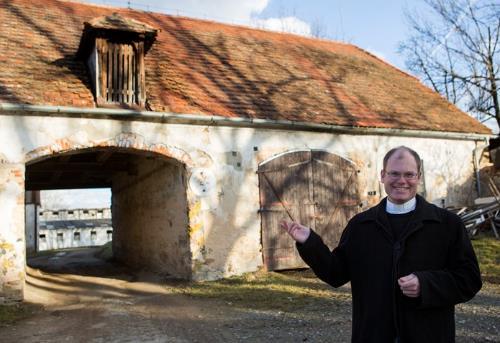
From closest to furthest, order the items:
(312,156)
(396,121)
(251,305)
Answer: (251,305), (312,156), (396,121)

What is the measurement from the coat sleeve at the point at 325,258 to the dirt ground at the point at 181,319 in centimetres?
250

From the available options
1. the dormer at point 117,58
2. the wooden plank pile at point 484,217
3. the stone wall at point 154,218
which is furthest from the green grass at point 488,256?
the dormer at point 117,58

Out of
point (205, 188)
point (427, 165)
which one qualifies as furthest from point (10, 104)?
point (427, 165)

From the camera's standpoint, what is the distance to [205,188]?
8.77 m

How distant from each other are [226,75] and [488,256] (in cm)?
662

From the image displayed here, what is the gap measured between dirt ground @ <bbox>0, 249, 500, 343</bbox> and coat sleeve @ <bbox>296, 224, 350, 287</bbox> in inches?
98.5

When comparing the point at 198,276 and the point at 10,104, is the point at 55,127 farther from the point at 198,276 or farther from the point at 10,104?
the point at 198,276

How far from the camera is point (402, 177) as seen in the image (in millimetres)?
2459

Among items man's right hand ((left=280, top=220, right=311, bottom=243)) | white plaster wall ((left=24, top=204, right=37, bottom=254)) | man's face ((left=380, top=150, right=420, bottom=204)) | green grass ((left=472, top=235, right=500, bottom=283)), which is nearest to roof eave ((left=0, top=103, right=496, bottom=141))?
green grass ((left=472, top=235, right=500, bottom=283))

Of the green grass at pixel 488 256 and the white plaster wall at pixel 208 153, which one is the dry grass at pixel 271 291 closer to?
the white plaster wall at pixel 208 153

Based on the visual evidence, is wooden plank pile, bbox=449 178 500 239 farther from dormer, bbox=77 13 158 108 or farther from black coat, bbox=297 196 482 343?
black coat, bbox=297 196 482 343

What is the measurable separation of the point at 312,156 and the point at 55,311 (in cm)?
566

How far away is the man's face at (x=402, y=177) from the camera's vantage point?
2453 millimetres

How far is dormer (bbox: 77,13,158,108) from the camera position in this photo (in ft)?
27.2
